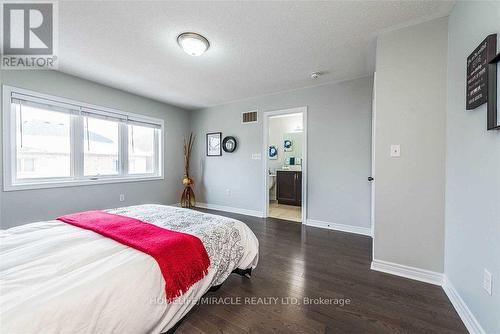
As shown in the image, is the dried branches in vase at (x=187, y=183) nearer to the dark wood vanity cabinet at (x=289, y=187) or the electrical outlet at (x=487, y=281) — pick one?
the dark wood vanity cabinet at (x=289, y=187)

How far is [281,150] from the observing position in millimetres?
5871

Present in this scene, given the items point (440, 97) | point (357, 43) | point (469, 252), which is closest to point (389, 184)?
point (469, 252)

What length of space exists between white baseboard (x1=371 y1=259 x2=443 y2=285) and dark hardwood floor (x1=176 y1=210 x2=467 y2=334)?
7 cm

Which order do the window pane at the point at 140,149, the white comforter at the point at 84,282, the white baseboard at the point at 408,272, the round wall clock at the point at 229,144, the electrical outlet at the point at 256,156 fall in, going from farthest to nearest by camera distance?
the round wall clock at the point at 229,144, the electrical outlet at the point at 256,156, the window pane at the point at 140,149, the white baseboard at the point at 408,272, the white comforter at the point at 84,282

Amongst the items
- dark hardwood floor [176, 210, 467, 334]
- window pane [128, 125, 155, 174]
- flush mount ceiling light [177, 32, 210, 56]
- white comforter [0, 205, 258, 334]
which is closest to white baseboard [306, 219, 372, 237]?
dark hardwood floor [176, 210, 467, 334]

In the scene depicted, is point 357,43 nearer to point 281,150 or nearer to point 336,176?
point 336,176

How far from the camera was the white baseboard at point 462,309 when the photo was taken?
1278 millimetres

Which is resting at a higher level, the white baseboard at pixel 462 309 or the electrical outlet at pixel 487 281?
the electrical outlet at pixel 487 281

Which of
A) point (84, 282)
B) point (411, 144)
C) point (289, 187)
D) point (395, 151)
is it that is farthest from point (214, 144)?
point (84, 282)

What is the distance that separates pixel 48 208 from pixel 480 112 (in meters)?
4.82

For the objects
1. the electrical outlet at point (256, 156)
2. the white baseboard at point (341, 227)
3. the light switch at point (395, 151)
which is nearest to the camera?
the light switch at point (395, 151)

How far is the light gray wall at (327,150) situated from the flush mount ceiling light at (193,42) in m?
2.01

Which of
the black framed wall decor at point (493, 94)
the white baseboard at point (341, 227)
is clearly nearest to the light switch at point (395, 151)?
the black framed wall decor at point (493, 94)

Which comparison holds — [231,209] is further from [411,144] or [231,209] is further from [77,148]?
[411,144]
